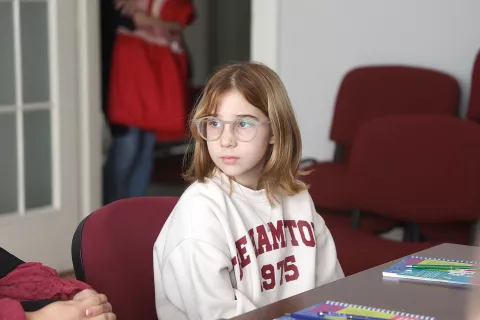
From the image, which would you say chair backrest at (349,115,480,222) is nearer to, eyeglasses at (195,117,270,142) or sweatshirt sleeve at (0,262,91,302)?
eyeglasses at (195,117,270,142)

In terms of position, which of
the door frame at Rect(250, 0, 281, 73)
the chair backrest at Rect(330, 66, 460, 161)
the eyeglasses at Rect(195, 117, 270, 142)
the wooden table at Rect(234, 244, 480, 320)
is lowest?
the wooden table at Rect(234, 244, 480, 320)

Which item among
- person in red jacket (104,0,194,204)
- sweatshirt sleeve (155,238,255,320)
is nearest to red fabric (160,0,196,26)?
person in red jacket (104,0,194,204)

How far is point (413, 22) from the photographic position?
3740 millimetres

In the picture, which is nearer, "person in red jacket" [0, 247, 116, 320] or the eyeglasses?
"person in red jacket" [0, 247, 116, 320]

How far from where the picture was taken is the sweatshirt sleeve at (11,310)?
1.43 m

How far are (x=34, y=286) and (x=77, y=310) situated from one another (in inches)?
5.1

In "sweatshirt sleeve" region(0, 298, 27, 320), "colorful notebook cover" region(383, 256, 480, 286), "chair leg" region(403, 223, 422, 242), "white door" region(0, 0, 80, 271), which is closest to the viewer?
"sweatshirt sleeve" region(0, 298, 27, 320)

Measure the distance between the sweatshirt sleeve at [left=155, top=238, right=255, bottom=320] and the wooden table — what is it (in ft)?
0.95

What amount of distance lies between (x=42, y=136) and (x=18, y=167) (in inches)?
→ 7.2

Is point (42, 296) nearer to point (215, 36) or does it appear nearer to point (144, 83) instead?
point (144, 83)

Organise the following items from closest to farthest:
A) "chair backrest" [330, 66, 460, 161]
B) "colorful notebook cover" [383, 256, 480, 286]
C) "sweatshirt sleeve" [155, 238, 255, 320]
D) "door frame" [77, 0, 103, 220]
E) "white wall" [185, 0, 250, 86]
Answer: "colorful notebook cover" [383, 256, 480, 286] < "sweatshirt sleeve" [155, 238, 255, 320] < "chair backrest" [330, 66, 460, 161] < "door frame" [77, 0, 103, 220] < "white wall" [185, 0, 250, 86]

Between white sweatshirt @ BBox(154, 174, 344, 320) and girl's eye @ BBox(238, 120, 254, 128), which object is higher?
girl's eye @ BBox(238, 120, 254, 128)

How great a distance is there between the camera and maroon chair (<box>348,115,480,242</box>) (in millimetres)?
3057

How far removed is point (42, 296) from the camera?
62.9 inches
